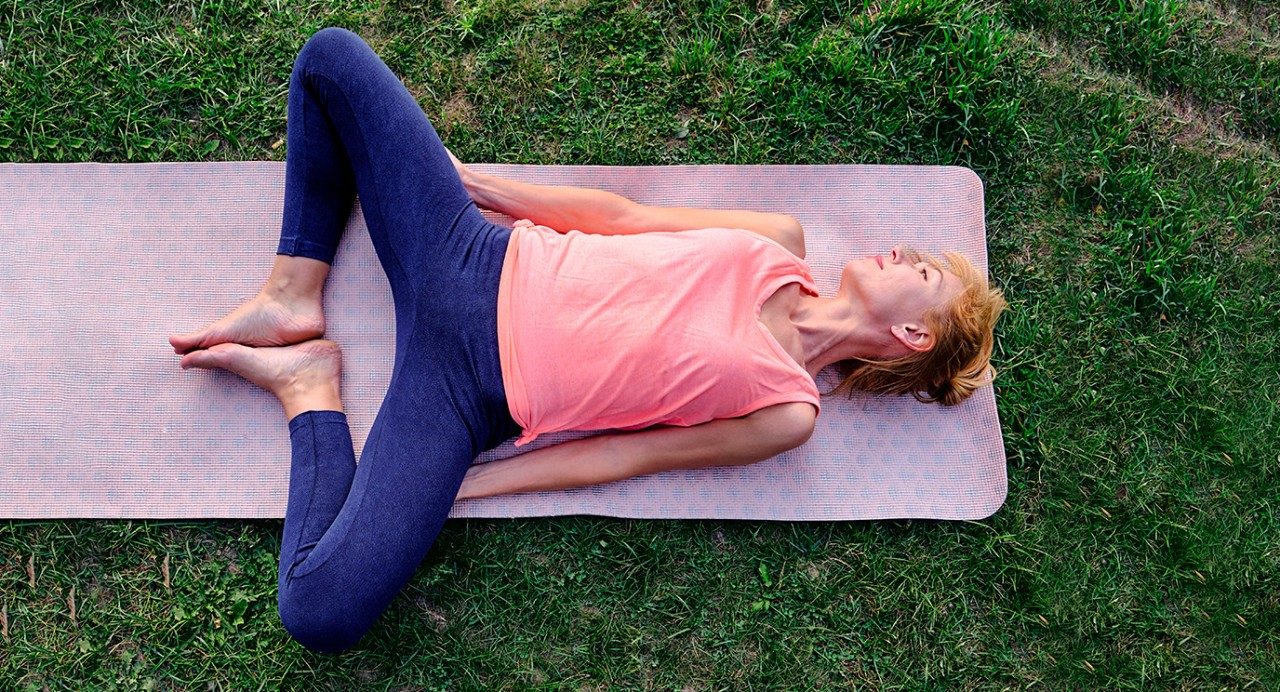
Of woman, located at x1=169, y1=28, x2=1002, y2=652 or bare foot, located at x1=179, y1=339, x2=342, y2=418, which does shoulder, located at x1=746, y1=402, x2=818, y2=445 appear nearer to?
woman, located at x1=169, y1=28, x2=1002, y2=652

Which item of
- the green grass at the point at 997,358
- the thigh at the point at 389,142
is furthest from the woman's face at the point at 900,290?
the thigh at the point at 389,142

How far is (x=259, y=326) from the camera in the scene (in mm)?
3209

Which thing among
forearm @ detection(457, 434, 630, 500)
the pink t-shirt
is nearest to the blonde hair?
the pink t-shirt

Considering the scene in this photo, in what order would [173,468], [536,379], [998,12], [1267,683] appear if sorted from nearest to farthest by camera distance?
[536,379] → [173,468] → [1267,683] → [998,12]

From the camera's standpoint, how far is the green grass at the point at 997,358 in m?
3.26

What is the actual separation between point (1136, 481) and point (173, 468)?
430cm

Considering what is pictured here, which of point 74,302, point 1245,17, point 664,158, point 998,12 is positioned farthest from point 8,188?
point 1245,17

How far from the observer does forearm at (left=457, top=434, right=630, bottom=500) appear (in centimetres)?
311

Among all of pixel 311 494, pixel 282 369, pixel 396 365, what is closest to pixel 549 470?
pixel 396 365

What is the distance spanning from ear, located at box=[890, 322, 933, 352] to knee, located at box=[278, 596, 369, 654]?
2.33m

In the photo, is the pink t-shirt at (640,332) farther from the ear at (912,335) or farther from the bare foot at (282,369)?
the bare foot at (282,369)

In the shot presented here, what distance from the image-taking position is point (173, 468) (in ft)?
10.7

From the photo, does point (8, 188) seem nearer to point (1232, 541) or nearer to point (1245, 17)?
point (1232, 541)

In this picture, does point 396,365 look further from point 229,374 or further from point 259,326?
point 229,374
